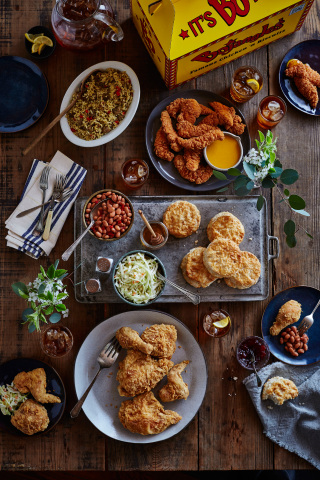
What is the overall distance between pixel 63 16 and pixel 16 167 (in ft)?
3.27

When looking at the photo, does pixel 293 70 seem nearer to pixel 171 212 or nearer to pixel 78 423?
pixel 171 212

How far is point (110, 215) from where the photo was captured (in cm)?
276

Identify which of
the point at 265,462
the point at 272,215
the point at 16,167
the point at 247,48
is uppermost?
the point at 247,48

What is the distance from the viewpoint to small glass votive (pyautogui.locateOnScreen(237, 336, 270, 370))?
2820 mm

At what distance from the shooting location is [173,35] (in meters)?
2.53

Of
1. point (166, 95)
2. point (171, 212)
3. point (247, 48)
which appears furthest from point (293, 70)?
point (171, 212)

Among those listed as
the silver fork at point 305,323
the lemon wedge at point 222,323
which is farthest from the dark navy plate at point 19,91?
the silver fork at point 305,323

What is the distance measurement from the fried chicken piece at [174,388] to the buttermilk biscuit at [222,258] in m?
0.67

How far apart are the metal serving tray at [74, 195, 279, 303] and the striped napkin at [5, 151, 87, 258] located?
11cm

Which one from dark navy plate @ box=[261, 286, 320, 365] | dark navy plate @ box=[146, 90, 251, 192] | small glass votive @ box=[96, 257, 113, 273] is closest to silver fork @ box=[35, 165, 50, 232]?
small glass votive @ box=[96, 257, 113, 273]

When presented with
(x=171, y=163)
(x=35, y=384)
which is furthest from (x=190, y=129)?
(x=35, y=384)

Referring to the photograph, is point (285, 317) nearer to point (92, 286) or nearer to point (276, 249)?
point (276, 249)

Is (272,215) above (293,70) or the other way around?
the other way around

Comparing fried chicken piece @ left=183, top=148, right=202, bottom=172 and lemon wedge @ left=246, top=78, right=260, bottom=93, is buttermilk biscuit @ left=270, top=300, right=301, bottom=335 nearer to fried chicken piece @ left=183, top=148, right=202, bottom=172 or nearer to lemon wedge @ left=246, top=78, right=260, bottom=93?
fried chicken piece @ left=183, top=148, right=202, bottom=172
